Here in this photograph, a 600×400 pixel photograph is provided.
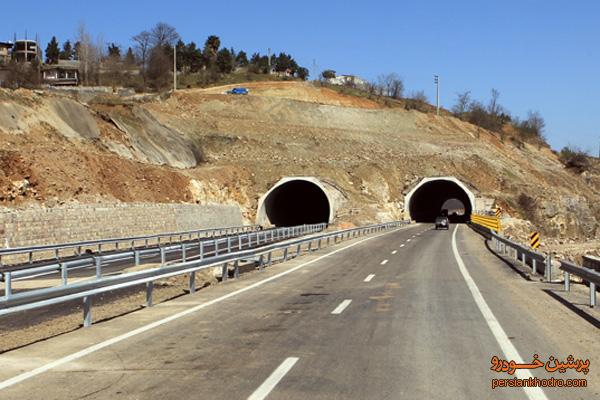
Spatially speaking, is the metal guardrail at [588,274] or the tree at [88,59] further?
the tree at [88,59]

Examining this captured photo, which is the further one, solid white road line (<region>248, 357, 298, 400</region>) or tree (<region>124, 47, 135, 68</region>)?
tree (<region>124, 47, 135, 68</region>)

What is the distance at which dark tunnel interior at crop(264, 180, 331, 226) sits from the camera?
242 feet

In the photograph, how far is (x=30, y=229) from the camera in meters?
31.8

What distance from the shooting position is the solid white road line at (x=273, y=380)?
283 inches

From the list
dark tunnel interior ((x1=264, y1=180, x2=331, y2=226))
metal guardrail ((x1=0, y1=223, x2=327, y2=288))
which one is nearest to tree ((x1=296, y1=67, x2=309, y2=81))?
dark tunnel interior ((x1=264, y1=180, x2=331, y2=226))

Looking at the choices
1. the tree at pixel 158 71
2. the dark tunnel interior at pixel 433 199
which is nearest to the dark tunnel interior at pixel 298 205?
the dark tunnel interior at pixel 433 199

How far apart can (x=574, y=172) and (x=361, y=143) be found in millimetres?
47702

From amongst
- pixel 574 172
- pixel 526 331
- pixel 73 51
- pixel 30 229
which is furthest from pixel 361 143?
pixel 73 51

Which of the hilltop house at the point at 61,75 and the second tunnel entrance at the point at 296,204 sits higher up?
the hilltop house at the point at 61,75

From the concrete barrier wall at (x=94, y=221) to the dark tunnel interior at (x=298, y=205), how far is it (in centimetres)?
1674

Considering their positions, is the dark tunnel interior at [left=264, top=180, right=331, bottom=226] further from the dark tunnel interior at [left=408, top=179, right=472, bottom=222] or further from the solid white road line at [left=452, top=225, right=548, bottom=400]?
the solid white road line at [left=452, top=225, right=548, bottom=400]

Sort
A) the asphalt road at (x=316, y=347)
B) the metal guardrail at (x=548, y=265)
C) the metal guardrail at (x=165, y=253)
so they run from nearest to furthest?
the asphalt road at (x=316, y=347) < the metal guardrail at (x=548, y=265) < the metal guardrail at (x=165, y=253)

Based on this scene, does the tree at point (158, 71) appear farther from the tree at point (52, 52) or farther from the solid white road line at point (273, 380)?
the solid white road line at point (273, 380)

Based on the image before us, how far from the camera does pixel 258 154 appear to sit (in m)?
83.2
